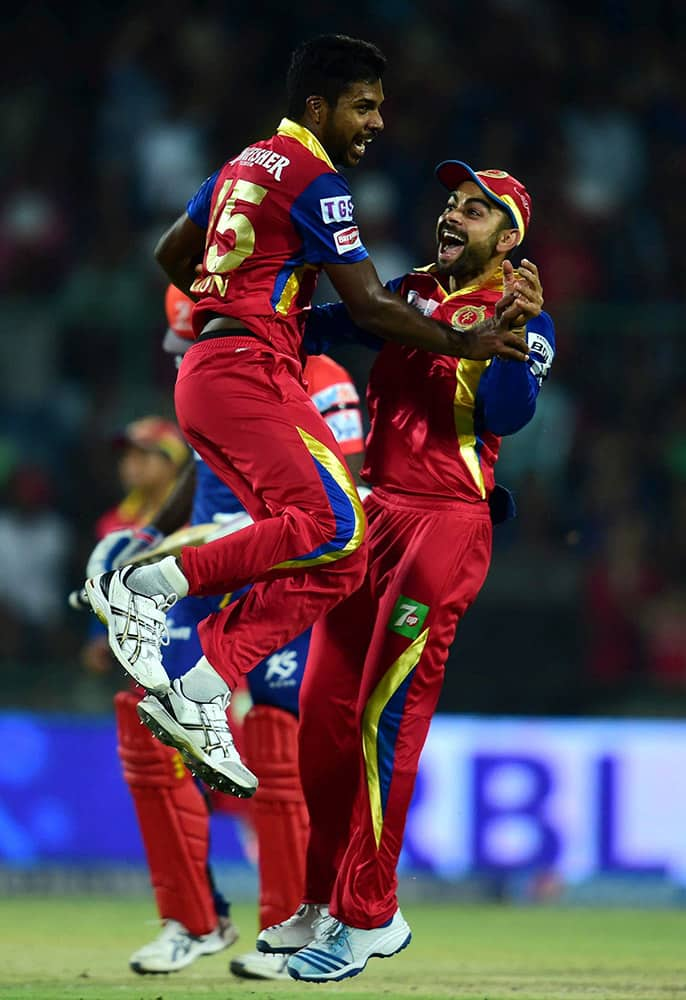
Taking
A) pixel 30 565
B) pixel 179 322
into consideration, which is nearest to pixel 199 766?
pixel 179 322

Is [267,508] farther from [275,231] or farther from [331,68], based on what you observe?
[331,68]

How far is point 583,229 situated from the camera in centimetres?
1194

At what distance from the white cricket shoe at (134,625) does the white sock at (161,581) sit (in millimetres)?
15

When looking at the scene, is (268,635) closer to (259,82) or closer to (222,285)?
(222,285)

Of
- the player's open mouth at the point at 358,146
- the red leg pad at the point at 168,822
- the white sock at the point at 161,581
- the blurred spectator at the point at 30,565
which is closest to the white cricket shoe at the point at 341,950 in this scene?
the white sock at the point at 161,581

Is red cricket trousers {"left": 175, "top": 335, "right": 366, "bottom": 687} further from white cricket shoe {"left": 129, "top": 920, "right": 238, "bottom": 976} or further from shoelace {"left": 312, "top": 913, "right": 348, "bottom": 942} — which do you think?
white cricket shoe {"left": 129, "top": 920, "right": 238, "bottom": 976}

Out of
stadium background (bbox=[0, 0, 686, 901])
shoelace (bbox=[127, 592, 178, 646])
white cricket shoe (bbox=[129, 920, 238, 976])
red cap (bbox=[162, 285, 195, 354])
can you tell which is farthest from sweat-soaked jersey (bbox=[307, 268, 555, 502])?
stadium background (bbox=[0, 0, 686, 901])

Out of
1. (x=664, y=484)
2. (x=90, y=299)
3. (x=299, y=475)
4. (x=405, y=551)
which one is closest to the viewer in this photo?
(x=299, y=475)

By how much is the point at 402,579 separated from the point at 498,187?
1214 millimetres

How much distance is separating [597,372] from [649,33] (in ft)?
11.7

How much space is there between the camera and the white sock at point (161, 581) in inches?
184

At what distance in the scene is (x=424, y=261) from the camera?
1148 cm

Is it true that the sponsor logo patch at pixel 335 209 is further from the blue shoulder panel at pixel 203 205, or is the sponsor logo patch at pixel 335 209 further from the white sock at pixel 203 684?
the white sock at pixel 203 684

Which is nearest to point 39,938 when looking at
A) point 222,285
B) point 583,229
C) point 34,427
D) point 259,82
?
point 222,285
